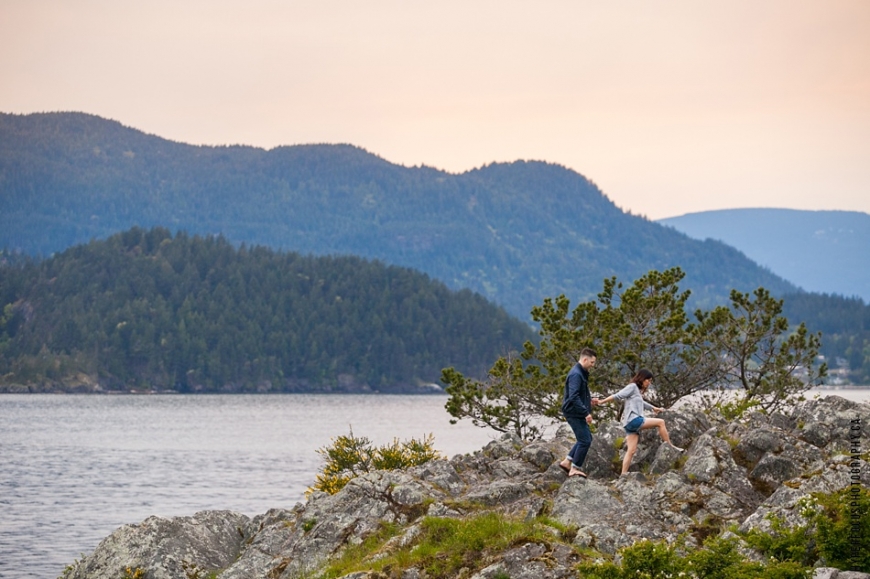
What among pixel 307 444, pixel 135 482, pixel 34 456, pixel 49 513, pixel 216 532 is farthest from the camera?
pixel 307 444

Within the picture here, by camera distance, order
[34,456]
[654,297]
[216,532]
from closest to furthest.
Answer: [216,532]
[654,297]
[34,456]

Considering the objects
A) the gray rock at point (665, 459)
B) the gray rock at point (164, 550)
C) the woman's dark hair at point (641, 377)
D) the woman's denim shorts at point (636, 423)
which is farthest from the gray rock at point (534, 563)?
the gray rock at point (164, 550)

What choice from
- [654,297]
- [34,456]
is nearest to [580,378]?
[654,297]

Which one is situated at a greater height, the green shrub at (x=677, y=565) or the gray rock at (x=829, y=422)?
the gray rock at (x=829, y=422)

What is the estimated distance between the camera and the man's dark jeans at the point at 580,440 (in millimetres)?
21844

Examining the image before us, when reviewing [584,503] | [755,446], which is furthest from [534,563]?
[755,446]

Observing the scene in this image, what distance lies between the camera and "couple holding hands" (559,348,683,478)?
855 inches

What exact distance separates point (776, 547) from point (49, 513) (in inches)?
1928

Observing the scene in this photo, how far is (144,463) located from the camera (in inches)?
3632

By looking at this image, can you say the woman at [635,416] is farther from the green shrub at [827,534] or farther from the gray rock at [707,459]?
the green shrub at [827,534]

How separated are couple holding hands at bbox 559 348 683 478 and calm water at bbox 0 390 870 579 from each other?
76.5 ft

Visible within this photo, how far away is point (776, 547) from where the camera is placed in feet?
57.0

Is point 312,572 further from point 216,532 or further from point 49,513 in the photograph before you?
point 49,513

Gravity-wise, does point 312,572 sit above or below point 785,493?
below
